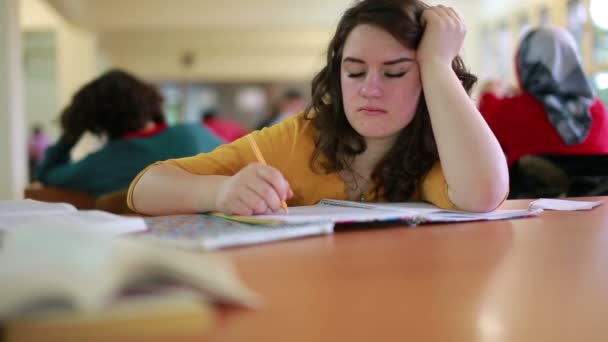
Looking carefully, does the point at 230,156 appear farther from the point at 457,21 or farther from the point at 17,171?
the point at 17,171

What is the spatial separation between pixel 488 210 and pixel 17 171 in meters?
3.45

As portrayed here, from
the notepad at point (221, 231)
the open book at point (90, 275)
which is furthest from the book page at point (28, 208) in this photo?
the open book at point (90, 275)

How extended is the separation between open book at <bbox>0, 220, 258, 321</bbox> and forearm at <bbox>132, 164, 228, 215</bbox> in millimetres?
545

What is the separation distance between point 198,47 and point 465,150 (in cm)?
1030

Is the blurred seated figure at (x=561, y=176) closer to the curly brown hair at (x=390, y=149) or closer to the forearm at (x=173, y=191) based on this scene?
the curly brown hair at (x=390, y=149)

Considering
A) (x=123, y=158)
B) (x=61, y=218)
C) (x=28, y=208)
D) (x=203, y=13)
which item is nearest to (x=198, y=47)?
(x=203, y=13)

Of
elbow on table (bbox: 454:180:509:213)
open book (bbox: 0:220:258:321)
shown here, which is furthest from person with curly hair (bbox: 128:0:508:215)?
open book (bbox: 0:220:258:321)

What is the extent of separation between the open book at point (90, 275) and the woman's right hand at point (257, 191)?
0.43 m

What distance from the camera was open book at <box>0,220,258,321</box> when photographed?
12.1 inches

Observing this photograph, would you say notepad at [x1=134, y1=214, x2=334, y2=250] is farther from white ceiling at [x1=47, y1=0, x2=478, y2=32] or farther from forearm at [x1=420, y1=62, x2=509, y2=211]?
white ceiling at [x1=47, y1=0, x2=478, y2=32]

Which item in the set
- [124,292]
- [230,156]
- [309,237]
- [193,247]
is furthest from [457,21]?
[124,292]

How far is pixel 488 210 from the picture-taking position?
3.20ft

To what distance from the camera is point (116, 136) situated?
2504mm

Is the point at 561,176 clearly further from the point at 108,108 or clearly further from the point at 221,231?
the point at 108,108
